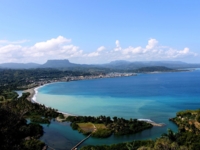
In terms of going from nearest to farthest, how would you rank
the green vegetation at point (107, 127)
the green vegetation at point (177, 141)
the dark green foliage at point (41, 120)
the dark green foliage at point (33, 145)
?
1. the green vegetation at point (177, 141)
2. the dark green foliage at point (33, 145)
3. the green vegetation at point (107, 127)
4. the dark green foliage at point (41, 120)

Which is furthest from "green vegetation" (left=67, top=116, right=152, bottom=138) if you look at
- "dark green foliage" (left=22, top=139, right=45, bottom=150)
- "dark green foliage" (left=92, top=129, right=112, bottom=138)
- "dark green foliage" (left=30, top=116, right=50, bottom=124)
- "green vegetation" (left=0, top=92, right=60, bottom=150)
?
"dark green foliage" (left=22, top=139, right=45, bottom=150)

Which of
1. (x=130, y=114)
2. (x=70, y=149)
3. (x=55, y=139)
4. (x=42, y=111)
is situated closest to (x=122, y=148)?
(x=70, y=149)

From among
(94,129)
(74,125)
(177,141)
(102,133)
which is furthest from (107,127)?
(177,141)

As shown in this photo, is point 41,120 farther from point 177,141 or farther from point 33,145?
point 177,141

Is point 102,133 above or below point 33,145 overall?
below

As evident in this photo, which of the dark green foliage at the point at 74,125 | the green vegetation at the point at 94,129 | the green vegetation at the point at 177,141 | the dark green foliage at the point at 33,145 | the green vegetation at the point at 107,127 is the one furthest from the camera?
the dark green foliage at the point at 74,125

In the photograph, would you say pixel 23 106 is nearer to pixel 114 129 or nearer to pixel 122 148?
pixel 114 129

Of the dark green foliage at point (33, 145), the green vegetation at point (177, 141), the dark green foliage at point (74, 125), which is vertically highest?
the green vegetation at point (177, 141)

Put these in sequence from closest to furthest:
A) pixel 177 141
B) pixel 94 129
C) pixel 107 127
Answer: pixel 177 141, pixel 94 129, pixel 107 127

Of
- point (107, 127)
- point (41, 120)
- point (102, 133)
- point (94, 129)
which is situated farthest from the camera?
point (41, 120)

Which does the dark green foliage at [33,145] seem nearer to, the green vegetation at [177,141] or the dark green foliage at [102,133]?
the green vegetation at [177,141]

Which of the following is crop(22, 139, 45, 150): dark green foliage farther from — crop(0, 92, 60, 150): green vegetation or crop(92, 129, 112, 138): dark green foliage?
crop(92, 129, 112, 138): dark green foliage

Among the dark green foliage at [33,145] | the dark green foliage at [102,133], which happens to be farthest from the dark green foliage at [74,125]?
the dark green foliage at [33,145]
